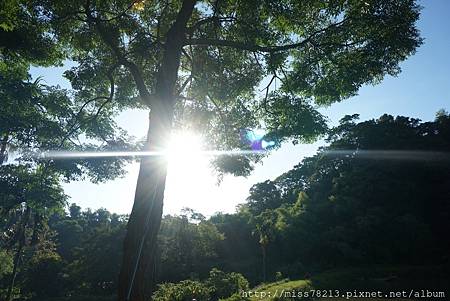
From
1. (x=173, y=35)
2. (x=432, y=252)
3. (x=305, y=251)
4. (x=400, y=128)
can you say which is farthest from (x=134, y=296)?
(x=400, y=128)

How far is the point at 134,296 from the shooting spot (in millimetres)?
4734

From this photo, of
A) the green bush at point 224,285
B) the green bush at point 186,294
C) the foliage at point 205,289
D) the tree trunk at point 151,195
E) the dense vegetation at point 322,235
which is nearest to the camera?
the tree trunk at point 151,195

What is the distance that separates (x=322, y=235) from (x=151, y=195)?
33597 millimetres

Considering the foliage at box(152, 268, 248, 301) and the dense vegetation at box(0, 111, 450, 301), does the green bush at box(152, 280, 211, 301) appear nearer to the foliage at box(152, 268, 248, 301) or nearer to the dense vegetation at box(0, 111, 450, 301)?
the foliage at box(152, 268, 248, 301)

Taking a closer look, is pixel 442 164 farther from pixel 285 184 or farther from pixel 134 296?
pixel 134 296

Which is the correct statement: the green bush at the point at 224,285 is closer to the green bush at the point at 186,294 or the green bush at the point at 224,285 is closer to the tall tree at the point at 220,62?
the green bush at the point at 186,294

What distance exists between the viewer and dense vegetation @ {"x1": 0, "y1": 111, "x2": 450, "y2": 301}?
3312 centimetres

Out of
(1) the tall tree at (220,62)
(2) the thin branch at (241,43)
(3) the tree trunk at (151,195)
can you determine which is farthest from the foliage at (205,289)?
(2) the thin branch at (241,43)

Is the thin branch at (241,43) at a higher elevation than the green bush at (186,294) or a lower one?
higher

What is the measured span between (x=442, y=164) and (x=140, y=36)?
41514 millimetres

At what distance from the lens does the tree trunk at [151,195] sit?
484 cm

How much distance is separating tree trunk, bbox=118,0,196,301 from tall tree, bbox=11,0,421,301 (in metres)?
0.02

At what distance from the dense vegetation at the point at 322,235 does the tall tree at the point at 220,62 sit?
22068 millimetres

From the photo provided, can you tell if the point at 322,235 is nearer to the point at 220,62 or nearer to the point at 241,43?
the point at 220,62
